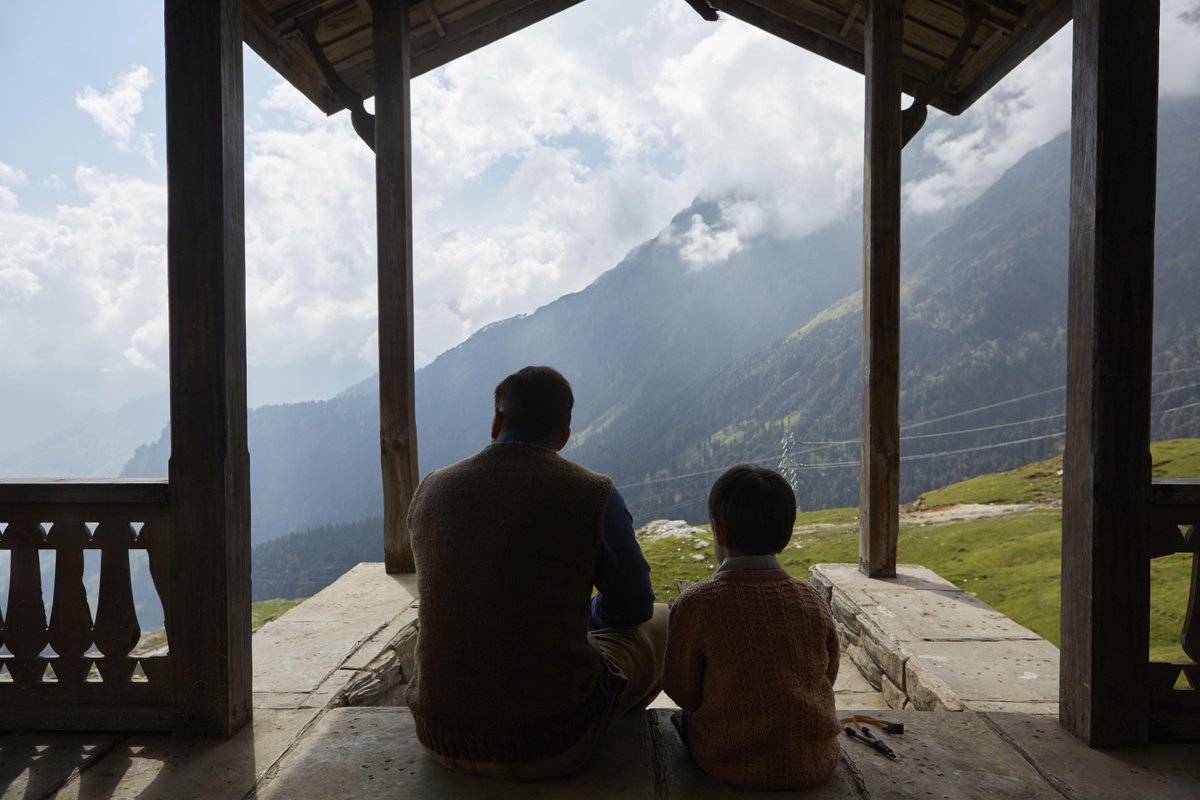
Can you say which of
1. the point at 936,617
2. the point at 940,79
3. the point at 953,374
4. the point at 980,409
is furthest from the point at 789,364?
the point at 936,617

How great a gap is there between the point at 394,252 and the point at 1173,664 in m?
5.25

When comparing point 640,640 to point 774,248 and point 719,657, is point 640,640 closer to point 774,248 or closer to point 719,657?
point 719,657

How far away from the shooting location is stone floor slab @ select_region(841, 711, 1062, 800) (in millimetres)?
2365

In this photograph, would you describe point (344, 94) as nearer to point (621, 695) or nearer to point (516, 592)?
point (516, 592)

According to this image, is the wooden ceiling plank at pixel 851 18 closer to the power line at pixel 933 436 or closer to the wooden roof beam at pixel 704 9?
the wooden roof beam at pixel 704 9

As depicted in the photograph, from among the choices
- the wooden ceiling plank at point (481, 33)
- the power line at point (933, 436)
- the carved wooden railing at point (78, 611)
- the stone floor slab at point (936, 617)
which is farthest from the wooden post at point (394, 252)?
the power line at point (933, 436)

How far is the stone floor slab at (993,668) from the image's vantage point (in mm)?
3400

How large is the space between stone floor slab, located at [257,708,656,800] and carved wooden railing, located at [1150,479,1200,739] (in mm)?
1954

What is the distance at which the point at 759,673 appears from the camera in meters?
2.16

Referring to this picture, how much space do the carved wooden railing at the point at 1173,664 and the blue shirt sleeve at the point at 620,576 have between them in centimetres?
193

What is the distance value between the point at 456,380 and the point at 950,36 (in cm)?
11779

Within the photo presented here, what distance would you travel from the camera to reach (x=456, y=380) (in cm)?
12100

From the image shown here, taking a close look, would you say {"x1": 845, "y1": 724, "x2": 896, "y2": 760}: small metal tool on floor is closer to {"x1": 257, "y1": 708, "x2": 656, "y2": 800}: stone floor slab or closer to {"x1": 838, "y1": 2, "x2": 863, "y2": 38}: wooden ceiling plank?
{"x1": 257, "y1": 708, "x2": 656, "y2": 800}: stone floor slab

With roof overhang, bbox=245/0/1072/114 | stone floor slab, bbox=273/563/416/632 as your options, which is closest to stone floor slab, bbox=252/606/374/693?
stone floor slab, bbox=273/563/416/632
